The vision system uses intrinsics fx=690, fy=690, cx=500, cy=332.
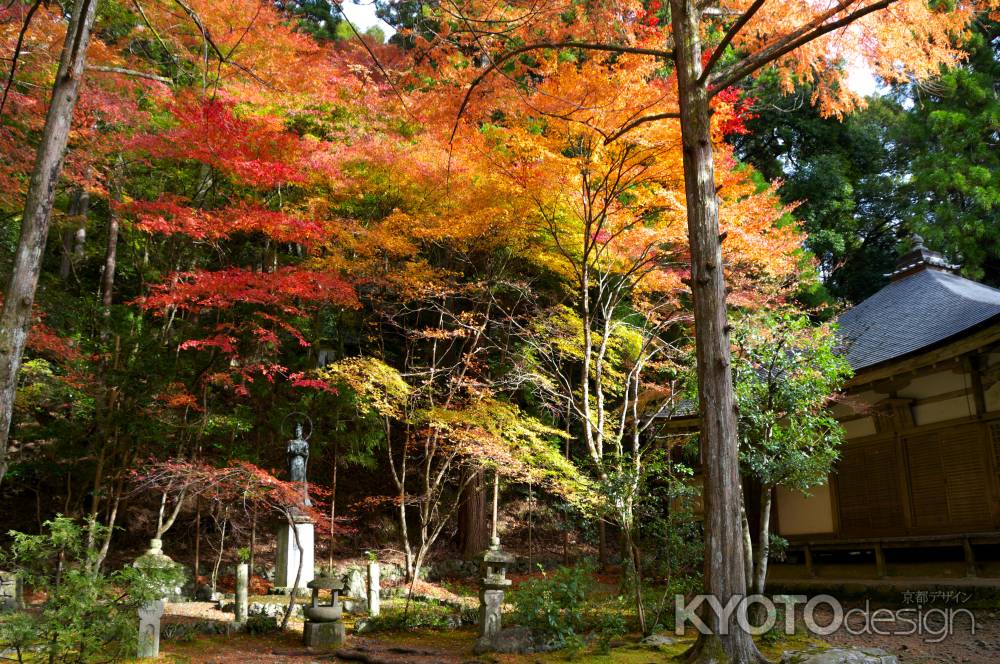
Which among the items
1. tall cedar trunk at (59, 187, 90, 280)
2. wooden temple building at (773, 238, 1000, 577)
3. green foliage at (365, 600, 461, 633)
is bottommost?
green foliage at (365, 600, 461, 633)

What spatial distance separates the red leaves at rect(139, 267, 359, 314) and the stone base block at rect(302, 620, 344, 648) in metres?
4.33

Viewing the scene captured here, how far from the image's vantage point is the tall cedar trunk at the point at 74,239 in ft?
39.9

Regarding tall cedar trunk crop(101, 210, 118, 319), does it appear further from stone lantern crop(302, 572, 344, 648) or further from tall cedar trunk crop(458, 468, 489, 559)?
tall cedar trunk crop(458, 468, 489, 559)

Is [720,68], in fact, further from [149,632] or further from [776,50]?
Result: [149,632]

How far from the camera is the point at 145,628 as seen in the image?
21.0ft

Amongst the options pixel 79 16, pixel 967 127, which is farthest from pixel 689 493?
pixel 967 127

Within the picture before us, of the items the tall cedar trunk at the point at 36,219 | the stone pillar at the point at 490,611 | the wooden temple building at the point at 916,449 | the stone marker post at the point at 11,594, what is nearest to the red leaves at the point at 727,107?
the wooden temple building at the point at 916,449

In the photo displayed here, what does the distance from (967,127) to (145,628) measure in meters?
19.4

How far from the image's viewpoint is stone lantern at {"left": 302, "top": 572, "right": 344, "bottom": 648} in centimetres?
766

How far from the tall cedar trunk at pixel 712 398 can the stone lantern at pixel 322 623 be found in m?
4.40

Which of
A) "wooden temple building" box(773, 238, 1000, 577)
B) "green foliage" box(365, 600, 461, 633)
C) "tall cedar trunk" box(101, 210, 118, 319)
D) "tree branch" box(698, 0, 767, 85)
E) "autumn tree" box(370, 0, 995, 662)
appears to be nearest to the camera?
"autumn tree" box(370, 0, 995, 662)

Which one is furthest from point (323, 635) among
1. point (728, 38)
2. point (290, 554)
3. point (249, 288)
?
point (728, 38)

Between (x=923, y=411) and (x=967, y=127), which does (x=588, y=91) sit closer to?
(x=923, y=411)

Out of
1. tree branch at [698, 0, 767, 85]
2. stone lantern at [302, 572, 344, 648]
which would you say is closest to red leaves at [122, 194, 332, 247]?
stone lantern at [302, 572, 344, 648]
